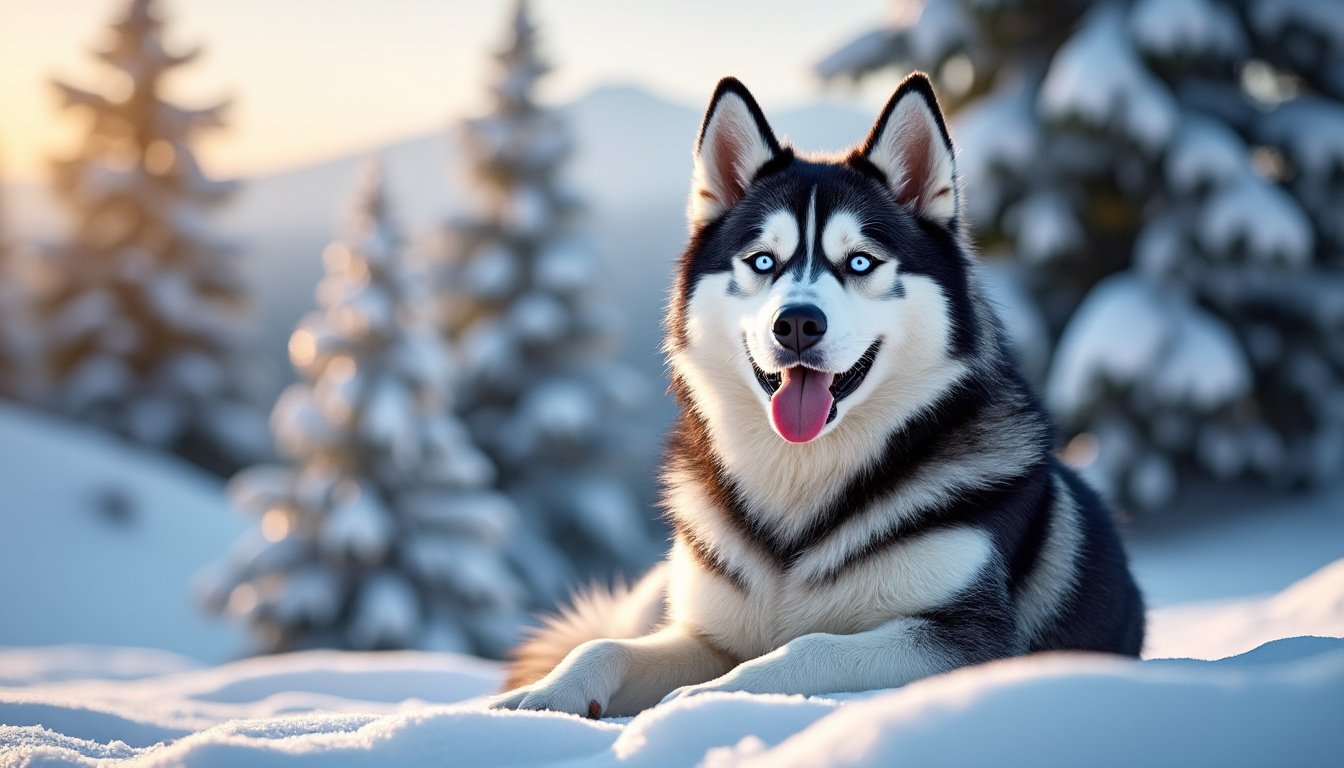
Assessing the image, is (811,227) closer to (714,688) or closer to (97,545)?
(714,688)

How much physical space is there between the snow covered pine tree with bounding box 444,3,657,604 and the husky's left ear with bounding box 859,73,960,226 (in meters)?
11.3

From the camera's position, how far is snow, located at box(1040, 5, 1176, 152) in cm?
824

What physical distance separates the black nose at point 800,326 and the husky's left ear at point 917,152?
74 centimetres

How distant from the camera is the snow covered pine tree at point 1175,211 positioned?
8266mm

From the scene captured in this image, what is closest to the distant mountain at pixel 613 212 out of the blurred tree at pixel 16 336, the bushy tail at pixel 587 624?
the blurred tree at pixel 16 336

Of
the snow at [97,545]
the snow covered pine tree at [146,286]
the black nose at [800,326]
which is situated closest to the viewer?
the black nose at [800,326]

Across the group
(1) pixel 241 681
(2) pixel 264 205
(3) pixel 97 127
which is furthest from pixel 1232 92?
(2) pixel 264 205

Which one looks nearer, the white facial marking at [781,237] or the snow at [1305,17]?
the white facial marking at [781,237]

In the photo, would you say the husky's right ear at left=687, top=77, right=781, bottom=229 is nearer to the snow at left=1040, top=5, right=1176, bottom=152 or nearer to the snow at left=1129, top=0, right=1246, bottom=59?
the snow at left=1040, top=5, right=1176, bottom=152

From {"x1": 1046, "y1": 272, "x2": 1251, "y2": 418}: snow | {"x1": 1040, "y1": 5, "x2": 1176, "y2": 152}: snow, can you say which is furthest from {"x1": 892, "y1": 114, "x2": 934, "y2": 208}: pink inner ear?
{"x1": 1040, "y1": 5, "x2": 1176, "y2": 152}: snow

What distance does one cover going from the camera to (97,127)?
759 inches

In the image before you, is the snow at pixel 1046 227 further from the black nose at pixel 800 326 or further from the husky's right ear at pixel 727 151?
the black nose at pixel 800 326

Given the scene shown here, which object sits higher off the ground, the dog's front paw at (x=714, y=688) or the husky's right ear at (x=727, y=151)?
the husky's right ear at (x=727, y=151)

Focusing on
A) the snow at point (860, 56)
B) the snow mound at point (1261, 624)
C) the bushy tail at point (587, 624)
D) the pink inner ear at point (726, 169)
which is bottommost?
the snow mound at point (1261, 624)
